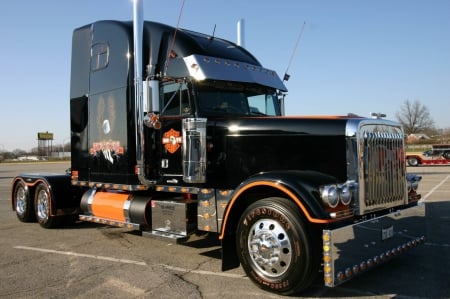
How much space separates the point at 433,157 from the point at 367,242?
92.3 feet

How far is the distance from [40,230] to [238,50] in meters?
5.27

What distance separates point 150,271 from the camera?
566cm

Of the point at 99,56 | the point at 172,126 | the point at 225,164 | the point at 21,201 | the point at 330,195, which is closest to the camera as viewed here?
the point at 330,195

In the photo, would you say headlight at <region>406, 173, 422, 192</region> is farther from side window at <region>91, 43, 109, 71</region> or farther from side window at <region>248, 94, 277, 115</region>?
side window at <region>91, 43, 109, 71</region>

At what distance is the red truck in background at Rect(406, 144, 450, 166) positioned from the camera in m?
29.4

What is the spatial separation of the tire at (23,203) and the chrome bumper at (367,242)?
749cm

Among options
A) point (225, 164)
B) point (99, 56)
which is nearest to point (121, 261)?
point (225, 164)

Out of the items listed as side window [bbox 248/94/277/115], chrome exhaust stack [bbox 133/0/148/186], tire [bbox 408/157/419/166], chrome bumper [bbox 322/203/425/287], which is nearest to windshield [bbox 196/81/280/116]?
side window [bbox 248/94/277/115]

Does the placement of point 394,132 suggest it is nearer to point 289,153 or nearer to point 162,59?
point 289,153

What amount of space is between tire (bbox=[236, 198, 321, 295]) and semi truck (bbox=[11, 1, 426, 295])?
0.5 inches

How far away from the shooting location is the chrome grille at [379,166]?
4.77m

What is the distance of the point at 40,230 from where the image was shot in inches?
351

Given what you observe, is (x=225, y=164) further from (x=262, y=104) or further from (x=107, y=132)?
(x=107, y=132)

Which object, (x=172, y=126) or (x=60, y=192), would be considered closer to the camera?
(x=172, y=126)
